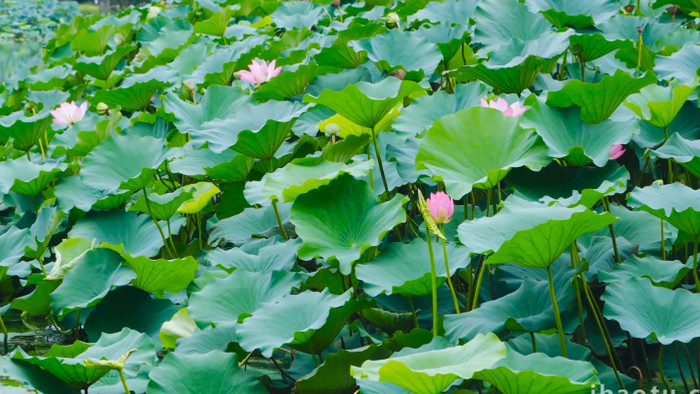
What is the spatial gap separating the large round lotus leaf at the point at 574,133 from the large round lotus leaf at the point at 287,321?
499 mm

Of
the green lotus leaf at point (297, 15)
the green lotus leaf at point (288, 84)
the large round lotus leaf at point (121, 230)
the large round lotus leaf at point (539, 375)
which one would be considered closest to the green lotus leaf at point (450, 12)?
the green lotus leaf at point (288, 84)

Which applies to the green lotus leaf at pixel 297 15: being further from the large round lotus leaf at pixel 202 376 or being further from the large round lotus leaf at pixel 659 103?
the large round lotus leaf at pixel 202 376

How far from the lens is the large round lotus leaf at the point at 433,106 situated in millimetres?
1685

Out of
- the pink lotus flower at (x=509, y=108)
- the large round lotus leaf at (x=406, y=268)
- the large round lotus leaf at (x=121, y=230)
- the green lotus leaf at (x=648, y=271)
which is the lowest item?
the large round lotus leaf at (x=121, y=230)

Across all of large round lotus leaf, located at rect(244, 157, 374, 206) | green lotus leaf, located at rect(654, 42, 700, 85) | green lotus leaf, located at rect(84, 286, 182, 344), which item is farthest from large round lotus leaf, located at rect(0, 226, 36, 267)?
green lotus leaf, located at rect(654, 42, 700, 85)

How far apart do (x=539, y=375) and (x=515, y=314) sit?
32 cm

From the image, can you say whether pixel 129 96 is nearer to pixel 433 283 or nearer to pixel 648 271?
pixel 433 283

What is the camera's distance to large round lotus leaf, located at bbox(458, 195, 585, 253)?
112 centimetres

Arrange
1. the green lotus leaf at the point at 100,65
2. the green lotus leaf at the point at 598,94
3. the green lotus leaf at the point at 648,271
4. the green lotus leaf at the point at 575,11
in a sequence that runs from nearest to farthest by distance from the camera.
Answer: the green lotus leaf at the point at 648,271, the green lotus leaf at the point at 598,94, the green lotus leaf at the point at 575,11, the green lotus leaf at the point at 100,65

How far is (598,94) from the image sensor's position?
1.49 meters

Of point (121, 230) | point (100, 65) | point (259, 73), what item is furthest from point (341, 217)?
point (100, 65)

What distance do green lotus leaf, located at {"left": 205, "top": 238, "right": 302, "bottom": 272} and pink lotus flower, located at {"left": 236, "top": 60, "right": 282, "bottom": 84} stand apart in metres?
0.68

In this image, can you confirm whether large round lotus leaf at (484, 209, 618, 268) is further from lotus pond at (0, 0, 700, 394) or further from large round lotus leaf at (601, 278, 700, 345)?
large round lotus leaf at (601, 278, 700, 345)

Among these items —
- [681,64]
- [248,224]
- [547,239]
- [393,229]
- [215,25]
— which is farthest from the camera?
[215,25]
